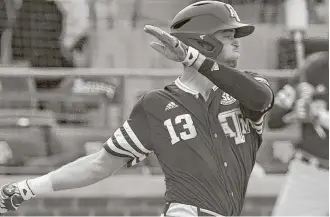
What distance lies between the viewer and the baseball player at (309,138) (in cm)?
646

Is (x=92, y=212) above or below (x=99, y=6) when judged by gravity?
below

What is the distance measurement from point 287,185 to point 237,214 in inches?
99.1

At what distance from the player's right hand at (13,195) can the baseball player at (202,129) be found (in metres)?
0.49

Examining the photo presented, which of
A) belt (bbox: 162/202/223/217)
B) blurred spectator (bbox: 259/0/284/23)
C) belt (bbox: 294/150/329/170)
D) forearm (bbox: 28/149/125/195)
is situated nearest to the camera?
belt (bbox: 162/202/223/217)

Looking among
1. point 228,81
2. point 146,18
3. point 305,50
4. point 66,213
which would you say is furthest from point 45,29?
point 228,81

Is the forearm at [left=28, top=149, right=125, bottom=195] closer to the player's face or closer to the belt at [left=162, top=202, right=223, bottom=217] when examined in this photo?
the belt at [left=162, top=202, right=223, bottom=217]

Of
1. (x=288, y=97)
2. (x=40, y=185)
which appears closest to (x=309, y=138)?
(x=288, y=97)

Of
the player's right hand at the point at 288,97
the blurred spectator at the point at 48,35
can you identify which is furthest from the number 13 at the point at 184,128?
the blurred spectator at the point at 48,35

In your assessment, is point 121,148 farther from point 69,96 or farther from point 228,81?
point 69,96

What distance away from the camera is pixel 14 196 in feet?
14.4

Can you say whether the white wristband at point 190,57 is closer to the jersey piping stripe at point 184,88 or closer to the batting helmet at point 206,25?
the batting helmet at point 206,25

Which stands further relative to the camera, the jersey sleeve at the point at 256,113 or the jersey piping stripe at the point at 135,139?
the jersey piping stripe at the point at 135,139

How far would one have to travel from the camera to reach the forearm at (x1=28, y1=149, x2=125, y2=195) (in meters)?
4.34

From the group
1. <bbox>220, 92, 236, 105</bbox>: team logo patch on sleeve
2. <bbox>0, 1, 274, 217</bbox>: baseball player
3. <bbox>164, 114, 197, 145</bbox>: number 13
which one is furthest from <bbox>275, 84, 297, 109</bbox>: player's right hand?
<bbox>164, 114, 197, 145</bbox>: number 13
